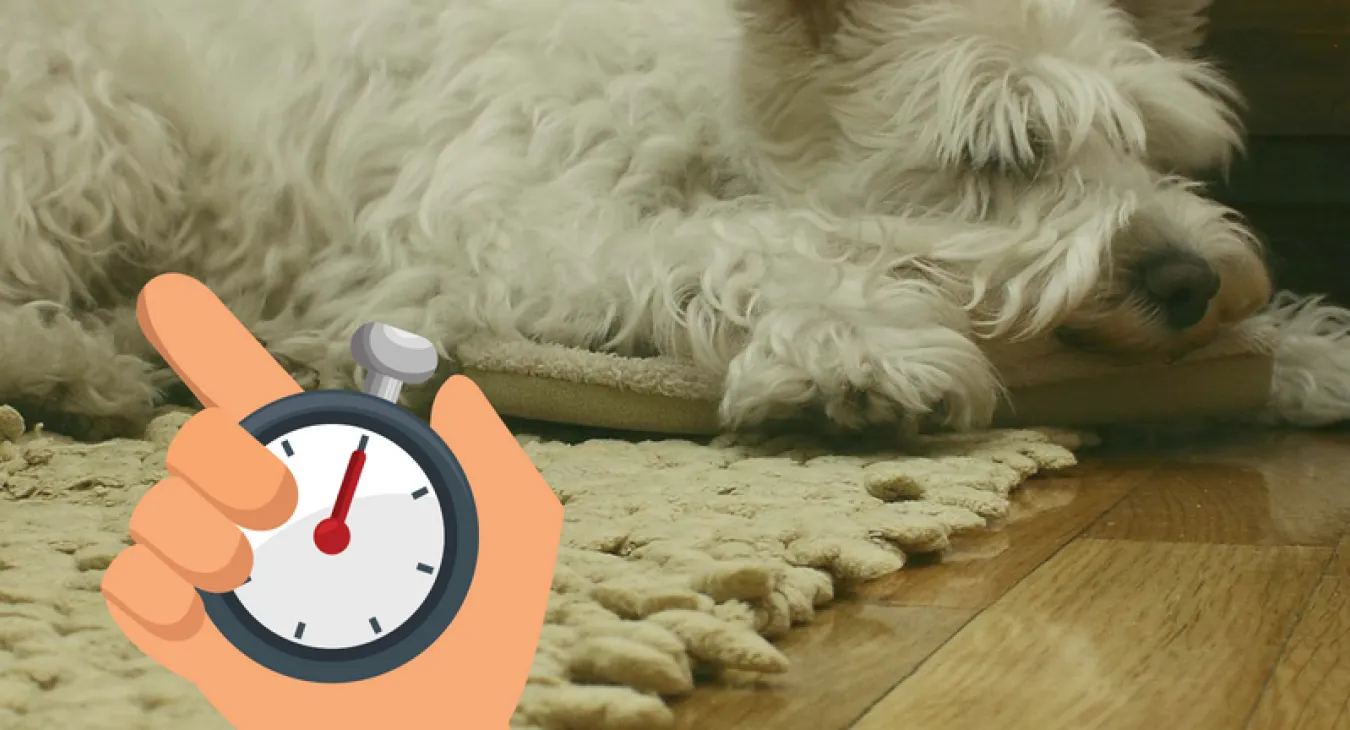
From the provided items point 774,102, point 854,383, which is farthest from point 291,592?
point 774,102

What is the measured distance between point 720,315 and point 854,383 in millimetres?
177

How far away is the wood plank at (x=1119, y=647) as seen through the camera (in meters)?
0.65

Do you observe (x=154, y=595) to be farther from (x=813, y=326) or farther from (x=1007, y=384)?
(x=1007, y=384)

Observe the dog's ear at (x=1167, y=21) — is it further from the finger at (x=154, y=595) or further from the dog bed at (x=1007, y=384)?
the finger at (x=154, y=595)

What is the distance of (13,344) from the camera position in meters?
1.33

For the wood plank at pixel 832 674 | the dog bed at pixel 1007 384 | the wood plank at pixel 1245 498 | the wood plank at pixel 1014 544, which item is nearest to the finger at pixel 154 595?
the wood plank at pixel 832 674

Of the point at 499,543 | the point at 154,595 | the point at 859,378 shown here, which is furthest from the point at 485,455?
the point at 859,378

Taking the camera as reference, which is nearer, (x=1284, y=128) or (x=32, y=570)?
(x=32, y=570)

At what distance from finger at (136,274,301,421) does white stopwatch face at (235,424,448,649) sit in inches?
1.1

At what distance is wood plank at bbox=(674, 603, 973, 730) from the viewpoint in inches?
25.6

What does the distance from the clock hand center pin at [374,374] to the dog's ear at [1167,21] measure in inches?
50.3

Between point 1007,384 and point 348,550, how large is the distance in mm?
993

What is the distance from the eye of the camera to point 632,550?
2.92ft

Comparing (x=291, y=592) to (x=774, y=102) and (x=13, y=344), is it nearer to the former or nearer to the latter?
(x=13, y=344)
